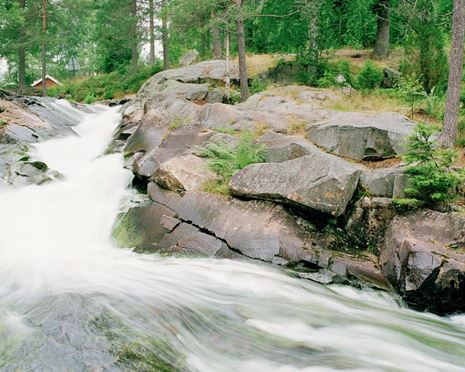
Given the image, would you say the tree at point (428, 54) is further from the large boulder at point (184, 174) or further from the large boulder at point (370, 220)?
the large boulder at point (184, 174)

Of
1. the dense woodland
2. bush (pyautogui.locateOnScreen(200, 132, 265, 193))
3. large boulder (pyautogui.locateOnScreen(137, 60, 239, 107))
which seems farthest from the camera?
large boulder (pyautogui.locateOnScreen(137, 60, 239, 107))

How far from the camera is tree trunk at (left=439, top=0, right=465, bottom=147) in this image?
9.45m

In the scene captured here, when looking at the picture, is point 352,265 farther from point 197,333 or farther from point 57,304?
point 57,304

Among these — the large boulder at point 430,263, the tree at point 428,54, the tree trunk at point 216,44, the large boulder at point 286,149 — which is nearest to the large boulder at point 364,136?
the large boulder at point 286,149

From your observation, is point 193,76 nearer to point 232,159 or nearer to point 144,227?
point 232,159

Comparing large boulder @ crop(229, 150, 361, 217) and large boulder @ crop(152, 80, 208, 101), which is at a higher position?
large boulder @ crop(152, 80, 208, 101)

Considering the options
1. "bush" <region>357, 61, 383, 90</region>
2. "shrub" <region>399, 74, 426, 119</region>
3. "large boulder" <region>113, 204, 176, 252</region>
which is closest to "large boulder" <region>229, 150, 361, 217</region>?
"large boulder" <region>113, 204, 176, 252</region>

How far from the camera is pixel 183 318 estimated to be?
18.4ft

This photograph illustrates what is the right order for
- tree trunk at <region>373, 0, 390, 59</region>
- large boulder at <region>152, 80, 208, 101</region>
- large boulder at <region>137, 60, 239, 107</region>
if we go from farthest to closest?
tree trunk at <region>373, 0, 390, 59</region>, large boulder at <region>137, 60, 239, 107</region>, large boulder at <region>152, 80, 208, 101</region>

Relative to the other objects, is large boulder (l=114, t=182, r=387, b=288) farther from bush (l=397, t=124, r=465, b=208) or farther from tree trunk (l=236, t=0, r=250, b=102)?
tree trunk (l=236, t=0, r=250, b=102)

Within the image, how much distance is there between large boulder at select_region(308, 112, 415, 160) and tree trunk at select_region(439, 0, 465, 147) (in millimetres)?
759

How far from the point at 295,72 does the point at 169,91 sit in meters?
5.95

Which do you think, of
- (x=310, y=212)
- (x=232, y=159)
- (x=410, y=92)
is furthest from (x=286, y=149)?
(x=410, y=92)

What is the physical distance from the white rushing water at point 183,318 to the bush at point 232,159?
7.10 ft
